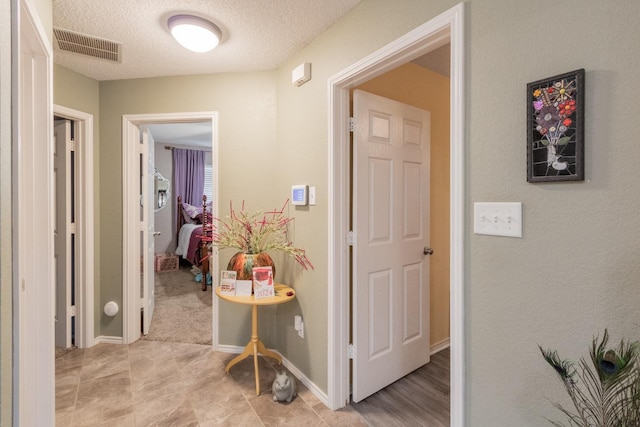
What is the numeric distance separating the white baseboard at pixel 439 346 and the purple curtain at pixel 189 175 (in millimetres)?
5484

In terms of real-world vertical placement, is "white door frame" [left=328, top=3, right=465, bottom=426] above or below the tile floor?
above

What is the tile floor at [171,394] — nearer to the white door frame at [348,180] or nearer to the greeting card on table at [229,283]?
the white door frame at [348,180]

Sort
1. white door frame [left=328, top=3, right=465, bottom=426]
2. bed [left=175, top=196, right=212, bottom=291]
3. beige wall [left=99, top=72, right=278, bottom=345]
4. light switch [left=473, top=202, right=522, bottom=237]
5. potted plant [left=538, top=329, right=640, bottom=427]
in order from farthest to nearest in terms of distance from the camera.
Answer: bed [left=175, top=196, right=212, bottom=291], beige wall [left=99, top=72, right=278, bottom=345], white door frame [left=328, top=3, right=465, bottom=426], light switch [left=473, top=202, right=522, bottom=237], potted plant [left=538, top=329, right=640, bottom=427]

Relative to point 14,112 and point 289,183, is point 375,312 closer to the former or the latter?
point 289,183

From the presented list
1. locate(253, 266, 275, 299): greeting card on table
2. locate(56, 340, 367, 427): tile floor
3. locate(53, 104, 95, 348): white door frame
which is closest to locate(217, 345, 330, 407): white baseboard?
locate(56, 340, 367, 427): tile floor

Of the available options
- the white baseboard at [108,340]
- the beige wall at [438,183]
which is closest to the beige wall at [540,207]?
the beige wall at [438,183]

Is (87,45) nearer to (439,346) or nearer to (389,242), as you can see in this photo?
(389,242)

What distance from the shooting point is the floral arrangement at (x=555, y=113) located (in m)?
0.95

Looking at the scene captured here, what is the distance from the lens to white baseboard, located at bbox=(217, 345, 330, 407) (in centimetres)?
206

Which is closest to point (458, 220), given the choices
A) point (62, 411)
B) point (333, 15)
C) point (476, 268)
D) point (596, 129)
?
point (476, 268)

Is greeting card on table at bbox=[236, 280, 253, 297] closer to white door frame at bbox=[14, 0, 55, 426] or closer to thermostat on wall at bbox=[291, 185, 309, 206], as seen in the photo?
thermostat on wall at bbox=[291, 185, 309, 206]

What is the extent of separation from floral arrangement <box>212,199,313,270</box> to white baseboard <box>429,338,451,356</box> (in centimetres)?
135

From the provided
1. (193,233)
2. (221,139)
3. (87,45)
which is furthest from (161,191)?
(87,45)

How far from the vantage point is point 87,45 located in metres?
2.19
